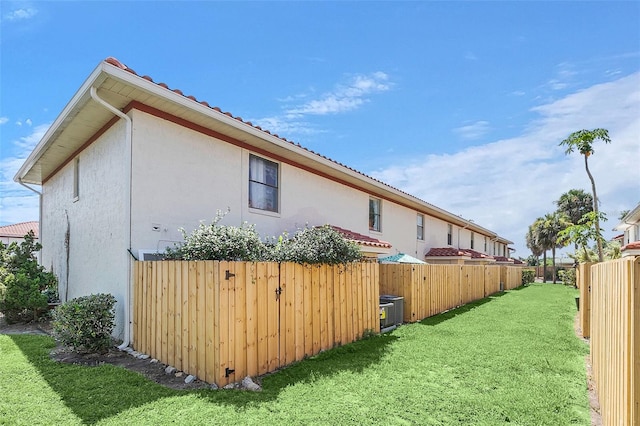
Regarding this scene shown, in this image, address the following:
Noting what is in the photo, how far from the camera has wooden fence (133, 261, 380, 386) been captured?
524 centimetres

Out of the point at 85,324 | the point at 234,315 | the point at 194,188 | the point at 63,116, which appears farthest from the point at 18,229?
the point at 234,315

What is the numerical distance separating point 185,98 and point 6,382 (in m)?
5.38

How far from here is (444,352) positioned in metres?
7.11

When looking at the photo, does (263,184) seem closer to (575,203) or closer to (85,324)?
(85,324)

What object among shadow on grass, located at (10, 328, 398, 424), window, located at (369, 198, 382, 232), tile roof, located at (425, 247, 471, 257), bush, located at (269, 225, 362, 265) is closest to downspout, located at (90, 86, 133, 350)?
shadow on grass, located at (10, 328, 398, 424)

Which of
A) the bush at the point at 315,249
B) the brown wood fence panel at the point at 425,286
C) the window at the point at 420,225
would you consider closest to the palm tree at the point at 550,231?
the window at the point at 420,225

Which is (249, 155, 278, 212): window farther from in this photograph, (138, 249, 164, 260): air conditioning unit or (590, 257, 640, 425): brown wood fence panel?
(590, 257, 640, 425): brown wood fence panel

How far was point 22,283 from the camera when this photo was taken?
8.98m

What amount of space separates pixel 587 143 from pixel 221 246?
41.0ft

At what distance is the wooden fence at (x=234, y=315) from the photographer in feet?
17.2

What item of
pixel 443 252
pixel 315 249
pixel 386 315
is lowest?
pixel 386 315

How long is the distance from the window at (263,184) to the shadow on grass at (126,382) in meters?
4.60

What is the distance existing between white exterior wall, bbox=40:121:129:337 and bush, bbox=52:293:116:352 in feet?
2.18

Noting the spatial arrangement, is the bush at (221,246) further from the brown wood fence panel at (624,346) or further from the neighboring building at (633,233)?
the neighboring building at (633,233)
